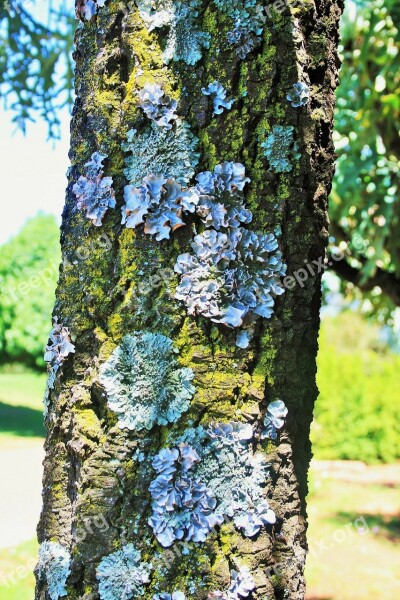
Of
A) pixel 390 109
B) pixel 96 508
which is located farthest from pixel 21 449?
pixel 96 508

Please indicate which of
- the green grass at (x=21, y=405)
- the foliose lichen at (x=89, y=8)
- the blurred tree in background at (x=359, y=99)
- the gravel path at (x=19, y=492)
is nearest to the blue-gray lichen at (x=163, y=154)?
the foliose lichen at (x=89, y=8)

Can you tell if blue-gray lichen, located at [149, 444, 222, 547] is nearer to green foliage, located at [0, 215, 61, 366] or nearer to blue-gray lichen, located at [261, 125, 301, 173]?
blue-gray lichen, located at [261, 125, 301, 173]

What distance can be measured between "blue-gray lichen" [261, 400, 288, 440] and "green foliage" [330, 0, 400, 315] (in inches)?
104

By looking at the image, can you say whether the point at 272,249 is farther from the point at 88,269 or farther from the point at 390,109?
the point at 390,109

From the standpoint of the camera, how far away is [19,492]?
285 inches

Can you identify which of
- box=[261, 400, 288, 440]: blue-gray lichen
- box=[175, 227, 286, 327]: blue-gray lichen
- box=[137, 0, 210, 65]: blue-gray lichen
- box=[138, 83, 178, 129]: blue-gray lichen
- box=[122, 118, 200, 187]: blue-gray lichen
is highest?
box=[137, 0, 210, 65]: blue-gray lichen

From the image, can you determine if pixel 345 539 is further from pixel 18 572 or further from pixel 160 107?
pixel 160 107

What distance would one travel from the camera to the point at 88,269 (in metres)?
1.28

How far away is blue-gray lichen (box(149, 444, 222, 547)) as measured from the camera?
116 centimetres

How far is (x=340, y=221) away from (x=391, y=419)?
688cm

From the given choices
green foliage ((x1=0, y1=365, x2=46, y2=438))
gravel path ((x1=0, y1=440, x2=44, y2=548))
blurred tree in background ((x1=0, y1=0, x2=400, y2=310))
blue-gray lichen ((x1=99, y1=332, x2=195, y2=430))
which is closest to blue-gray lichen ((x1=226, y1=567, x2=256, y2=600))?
blue-gray lichen ((x1=99, y1=332, x2=195, y2=430))

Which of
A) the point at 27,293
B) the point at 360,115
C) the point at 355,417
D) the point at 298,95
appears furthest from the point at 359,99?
the point at 27,293

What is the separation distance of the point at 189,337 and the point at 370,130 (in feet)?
9.50

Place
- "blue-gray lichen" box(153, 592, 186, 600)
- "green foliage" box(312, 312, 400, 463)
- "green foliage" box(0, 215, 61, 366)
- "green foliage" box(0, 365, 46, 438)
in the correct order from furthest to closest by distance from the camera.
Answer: "green foliage" box(0, 215, 61, 366), "green foliage" box(0, 365, 46, 438), "green foliage" box(312, 312, 400, 463), "blue-gray lichen" box(153, 592, 186, 600)
